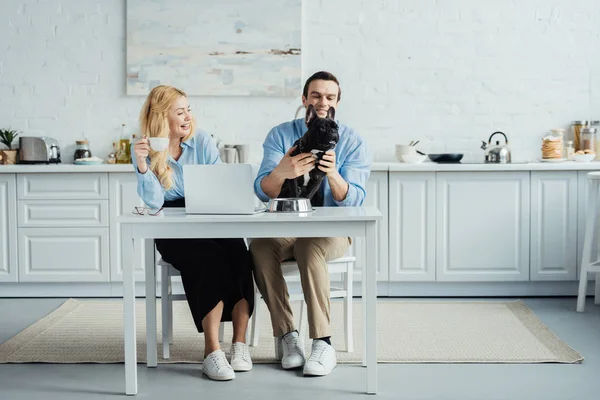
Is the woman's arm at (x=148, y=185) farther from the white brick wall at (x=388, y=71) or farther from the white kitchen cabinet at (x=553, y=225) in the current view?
the white kitchen cabinet at (x=553, y=225)

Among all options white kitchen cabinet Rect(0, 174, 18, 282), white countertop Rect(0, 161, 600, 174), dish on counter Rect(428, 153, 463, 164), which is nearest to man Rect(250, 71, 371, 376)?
white countertop Rect(0, 161, 600, 174)

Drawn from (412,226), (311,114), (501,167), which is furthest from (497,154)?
(311,114)

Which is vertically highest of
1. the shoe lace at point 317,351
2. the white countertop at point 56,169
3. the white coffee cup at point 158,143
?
the white coffee cup at point 158,143

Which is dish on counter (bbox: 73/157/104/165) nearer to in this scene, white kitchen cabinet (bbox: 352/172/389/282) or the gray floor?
white kitchen cabinet (bbox: 352/172/389/282)

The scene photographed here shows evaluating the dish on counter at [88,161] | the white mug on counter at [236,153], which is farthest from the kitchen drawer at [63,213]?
the white mug on counter at [236,153]

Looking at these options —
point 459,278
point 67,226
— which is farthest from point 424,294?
point 67,226

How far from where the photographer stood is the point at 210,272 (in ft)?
10.6

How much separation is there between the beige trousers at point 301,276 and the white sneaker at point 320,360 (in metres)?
0.05

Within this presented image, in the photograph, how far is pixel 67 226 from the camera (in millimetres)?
4906

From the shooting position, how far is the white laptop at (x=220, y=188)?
116 inches

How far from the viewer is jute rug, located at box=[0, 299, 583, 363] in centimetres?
350

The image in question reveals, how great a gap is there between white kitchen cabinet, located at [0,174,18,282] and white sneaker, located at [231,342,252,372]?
2164mm

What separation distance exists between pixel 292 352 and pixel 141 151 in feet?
3.26

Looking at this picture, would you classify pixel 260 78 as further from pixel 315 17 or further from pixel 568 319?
pixel 568 319
